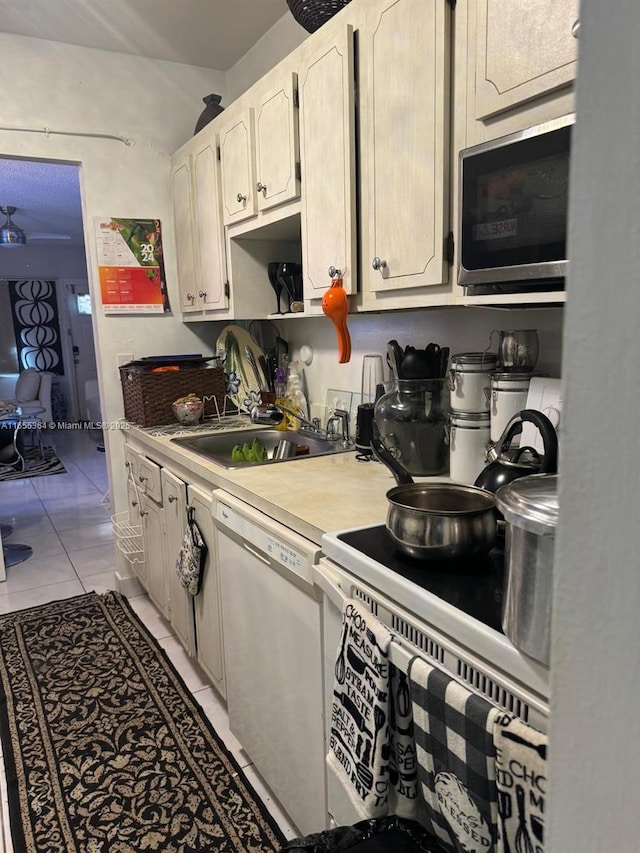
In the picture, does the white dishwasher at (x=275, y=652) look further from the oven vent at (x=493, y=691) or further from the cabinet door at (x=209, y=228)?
the cabinet door at (x=209, y=228)

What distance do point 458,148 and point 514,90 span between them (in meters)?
0.18

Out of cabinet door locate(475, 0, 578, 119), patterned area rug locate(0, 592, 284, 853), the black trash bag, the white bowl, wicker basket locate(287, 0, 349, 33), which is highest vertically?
wicker basket locate(287, 0, 349, 33)

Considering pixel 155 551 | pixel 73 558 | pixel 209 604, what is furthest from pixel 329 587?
pixel 73 558

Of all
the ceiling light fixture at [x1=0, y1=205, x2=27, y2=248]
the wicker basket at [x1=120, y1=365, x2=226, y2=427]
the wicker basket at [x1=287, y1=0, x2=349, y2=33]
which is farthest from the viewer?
the ceiling light fixture at [x1=0, y1=205, x2=27, y2=248]

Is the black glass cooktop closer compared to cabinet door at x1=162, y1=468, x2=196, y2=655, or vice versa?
the black glass cooktop

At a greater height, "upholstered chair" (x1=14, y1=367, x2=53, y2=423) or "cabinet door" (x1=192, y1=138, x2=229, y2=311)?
"cabinet door" (x1=192, y1=138, x2=229, y2=311)

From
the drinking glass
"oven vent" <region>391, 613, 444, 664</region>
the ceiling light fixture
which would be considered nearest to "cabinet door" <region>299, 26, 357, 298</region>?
the drinking glass

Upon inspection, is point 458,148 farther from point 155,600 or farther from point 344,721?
point 155,600

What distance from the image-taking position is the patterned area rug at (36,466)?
18.8 ft

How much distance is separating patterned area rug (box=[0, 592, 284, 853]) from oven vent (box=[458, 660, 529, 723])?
1079 millimetres

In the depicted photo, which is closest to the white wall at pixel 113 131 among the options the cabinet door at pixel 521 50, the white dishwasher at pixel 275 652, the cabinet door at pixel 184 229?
the cabinet door at pixel 184 229

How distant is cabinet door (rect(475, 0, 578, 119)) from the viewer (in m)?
1.02

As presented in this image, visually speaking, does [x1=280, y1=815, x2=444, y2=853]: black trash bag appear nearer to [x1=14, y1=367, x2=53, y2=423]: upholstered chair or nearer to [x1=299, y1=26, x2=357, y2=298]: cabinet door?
[x1=299, y1=26, x2=357, y2=298]: cabinet door

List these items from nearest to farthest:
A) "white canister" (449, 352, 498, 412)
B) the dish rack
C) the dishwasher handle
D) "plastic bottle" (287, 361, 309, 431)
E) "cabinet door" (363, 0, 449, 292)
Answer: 1. the dishwasher handle
2. "cabinet door" (363, 0, 449, 292)
3. "white canister" (449, 352, 498, 412)
4. "plastic bottle" (287, 361, 309, 431)
5. the dish rack
